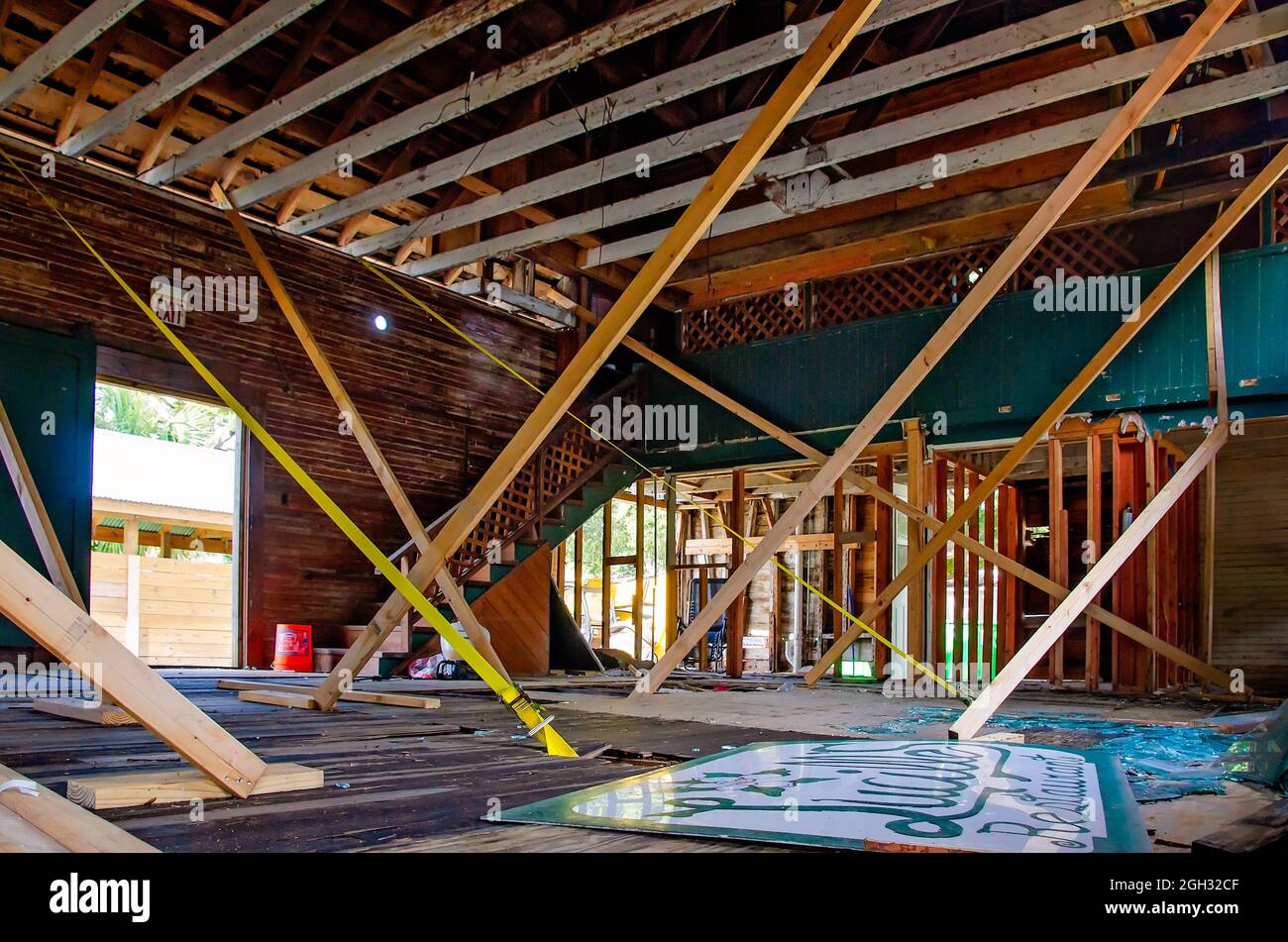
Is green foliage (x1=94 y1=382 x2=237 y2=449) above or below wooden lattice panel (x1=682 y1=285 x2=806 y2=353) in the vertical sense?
above

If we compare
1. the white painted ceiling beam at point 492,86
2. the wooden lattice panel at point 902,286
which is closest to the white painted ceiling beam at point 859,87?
the white painted ceiling beam at point 492,86

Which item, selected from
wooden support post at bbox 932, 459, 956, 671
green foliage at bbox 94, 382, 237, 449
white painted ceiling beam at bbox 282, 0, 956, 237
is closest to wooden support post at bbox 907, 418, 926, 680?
wooden support post at bbox 932, 459, 956, 671

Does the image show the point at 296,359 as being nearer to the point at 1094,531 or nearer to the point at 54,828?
the point at 1094,531

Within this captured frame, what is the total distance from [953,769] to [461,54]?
247 inches

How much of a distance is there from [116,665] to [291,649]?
7324mm

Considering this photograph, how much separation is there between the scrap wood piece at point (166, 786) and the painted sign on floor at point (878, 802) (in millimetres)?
648

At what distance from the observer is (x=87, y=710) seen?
4059mm

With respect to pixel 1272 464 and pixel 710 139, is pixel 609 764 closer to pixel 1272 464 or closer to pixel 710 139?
pixel 710 139

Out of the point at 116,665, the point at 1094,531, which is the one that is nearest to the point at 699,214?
the point at 116,665

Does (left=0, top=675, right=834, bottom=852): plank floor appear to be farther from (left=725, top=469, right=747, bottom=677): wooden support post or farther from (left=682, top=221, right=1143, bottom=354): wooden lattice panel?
(left=682, top=221, right=1143, bottom=354): wooden lattice panel

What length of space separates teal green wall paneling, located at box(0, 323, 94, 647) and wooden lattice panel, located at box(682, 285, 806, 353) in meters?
6.08

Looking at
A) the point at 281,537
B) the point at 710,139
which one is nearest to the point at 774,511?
the point at 281,537

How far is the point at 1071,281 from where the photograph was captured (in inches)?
344

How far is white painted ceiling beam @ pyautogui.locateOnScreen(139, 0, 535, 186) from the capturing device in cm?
564
